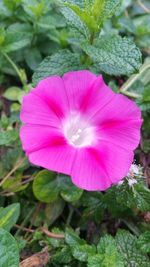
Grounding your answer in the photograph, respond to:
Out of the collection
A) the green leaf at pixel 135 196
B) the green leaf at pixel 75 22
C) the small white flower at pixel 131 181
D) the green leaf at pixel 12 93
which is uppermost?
the green leaf at pixel 75 22

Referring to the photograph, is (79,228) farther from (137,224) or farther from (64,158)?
(64,158)

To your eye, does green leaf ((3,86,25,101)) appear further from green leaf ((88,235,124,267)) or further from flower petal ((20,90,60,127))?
green leaf ((88,235,124,267))

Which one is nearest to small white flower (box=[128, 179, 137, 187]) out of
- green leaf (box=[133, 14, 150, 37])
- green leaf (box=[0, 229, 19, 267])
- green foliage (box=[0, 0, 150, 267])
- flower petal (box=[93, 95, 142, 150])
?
green foliage (box=[0, 0, 150, 267])

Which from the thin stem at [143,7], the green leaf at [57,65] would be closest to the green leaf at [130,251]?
the green leaf at [57,65]

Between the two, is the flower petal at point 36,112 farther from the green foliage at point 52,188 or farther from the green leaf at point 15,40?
the green leaf at point 15,40

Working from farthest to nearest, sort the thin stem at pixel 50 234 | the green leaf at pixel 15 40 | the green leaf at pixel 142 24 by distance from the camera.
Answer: the green leaf at pixel 142 24
the green leaf at pixel 15 40
the thin stem at pixel 50 234

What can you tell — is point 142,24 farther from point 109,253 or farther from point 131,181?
point 109,253
